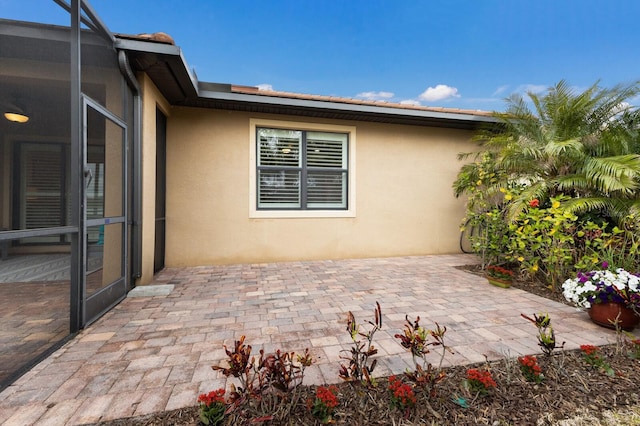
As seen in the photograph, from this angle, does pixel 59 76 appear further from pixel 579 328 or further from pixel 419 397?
pixel 579 328

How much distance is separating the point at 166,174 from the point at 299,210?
2531 millimetres

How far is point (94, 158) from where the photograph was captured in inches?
107

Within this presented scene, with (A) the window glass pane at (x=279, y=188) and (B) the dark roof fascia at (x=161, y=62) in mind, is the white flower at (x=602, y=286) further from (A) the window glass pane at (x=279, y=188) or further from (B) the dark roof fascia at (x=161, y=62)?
(B) the dark roof fascia at (x=161, y=62)

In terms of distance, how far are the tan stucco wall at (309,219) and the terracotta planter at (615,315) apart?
11.7 ft

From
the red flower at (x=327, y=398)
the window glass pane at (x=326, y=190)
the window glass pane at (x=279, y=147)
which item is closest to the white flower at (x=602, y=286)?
the red flower at (x=327, y=398)

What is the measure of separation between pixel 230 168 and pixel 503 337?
187 inches

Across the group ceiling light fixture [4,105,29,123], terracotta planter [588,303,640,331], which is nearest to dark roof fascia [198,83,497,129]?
ceiling light fixture [4,105,29,123]

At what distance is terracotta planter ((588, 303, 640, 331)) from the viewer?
256cm

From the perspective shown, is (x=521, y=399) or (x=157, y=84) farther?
(x=157, y=84)

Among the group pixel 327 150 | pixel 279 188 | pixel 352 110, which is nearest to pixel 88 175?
pixel 279 188

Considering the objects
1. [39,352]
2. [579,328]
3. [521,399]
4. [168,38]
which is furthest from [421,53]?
[39,352]

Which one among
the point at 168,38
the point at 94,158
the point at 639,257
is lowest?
the point at 639,257

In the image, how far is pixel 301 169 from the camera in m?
5.60

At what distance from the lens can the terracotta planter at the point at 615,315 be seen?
2.56 meters
